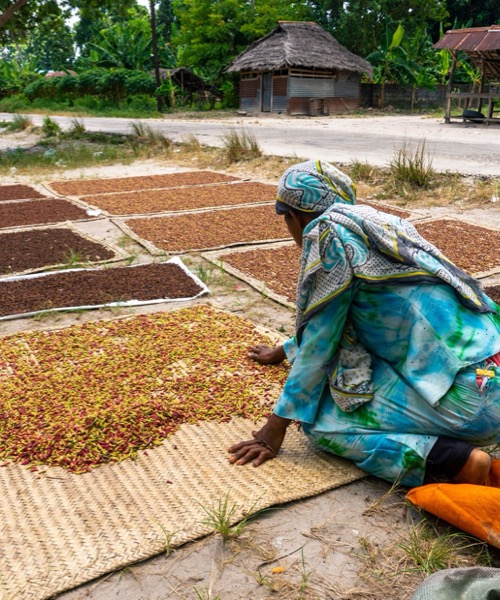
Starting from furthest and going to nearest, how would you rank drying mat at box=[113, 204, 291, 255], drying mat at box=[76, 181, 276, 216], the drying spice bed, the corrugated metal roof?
the corrugated metal roof, drying mat at box=[76, 181, 276, 216], drying mat at box=[113, 204, 291, 255], the drying spice bed

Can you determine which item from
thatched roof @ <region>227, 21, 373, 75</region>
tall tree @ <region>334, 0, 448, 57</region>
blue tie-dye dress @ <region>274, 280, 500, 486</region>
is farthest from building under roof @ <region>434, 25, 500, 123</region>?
blue tie-dye dress @ <region>274, 280, 500, 486</region>

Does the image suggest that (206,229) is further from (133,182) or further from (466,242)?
(133,182)

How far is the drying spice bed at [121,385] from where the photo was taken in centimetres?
204

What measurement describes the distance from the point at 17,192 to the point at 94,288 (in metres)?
3.91

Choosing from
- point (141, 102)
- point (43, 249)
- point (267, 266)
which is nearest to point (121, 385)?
point (267, 266)

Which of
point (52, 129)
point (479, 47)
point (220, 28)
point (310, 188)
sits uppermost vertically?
point (220, 28)

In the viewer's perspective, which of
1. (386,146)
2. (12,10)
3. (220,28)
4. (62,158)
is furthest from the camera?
(220,28)

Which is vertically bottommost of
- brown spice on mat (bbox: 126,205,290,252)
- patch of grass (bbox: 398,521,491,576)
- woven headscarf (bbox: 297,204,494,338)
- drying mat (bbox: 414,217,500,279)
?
patch of grass (bbox: 398,521,491,576)

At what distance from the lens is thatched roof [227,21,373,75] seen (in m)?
23.0

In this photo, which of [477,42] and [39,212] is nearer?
[39,212]

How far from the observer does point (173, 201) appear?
20.3ft

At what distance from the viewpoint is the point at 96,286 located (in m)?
3.64

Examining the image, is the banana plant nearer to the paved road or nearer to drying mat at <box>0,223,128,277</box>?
the paved road

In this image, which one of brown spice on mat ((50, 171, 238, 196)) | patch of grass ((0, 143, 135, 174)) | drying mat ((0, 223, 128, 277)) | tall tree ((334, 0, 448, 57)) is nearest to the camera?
drying mat ((0, 223, 128, 277))
